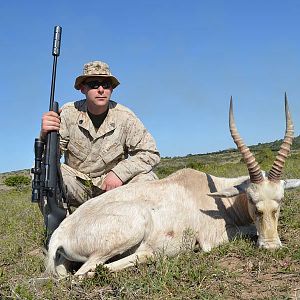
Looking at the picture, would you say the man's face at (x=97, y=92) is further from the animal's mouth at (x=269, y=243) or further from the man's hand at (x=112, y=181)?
the animal's mouth at (x=269, y=243)

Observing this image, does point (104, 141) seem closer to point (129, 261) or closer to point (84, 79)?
point (84, 79)

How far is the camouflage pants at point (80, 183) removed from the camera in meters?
6.61

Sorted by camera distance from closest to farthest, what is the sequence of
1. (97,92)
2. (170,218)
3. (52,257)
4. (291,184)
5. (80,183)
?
(52,257), (170,218), (291,184), (97,92), (80,183)

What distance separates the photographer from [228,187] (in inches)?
222

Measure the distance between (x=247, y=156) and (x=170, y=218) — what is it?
108cm

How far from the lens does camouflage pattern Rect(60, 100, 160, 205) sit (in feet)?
22.1

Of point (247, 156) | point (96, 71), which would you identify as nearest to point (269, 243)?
point (247, 156)

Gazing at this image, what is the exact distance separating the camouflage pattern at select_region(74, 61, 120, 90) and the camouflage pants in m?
1.26

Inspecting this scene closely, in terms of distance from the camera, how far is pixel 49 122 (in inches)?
229

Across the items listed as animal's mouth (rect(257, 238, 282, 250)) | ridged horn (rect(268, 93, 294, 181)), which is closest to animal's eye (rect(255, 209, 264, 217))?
animal's mouth (rect(257, 238, 282, 250))

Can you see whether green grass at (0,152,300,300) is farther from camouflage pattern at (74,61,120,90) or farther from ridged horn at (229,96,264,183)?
camouflage pattern at (74,61,120,90)

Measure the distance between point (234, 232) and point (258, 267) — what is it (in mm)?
1132

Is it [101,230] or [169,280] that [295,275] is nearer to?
[169,280]

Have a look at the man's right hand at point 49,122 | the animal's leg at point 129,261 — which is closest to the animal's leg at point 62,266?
the animal's leg at point 129,261
